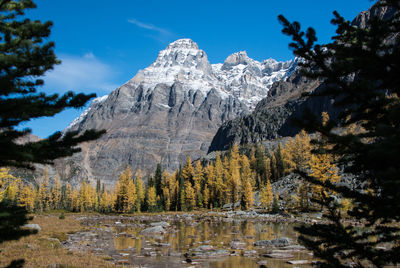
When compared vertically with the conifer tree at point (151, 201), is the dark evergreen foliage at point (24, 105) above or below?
above

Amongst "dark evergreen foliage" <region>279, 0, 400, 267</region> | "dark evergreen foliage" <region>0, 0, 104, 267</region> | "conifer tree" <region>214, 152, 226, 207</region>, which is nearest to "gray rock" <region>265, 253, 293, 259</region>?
"dark evergreen foliage" <region>279, 0, 400, 267</region>

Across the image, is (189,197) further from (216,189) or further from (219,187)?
(219,187)

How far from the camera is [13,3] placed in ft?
17.4

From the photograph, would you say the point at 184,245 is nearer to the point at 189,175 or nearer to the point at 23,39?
the point at 23,39

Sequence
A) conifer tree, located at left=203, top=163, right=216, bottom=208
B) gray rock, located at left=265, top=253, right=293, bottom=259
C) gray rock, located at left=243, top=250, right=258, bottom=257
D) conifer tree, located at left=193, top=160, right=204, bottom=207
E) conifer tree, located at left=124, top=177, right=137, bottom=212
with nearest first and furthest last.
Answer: gray rock, located at left=265, top=253, right=293, bottom=259, gray rock, located at left=243, top=250, right=258, bottom=257, conifer tree, located at left=203, top=163, right=216, bottom=208, conifer tree, located at left=193, top=160, right=204, bottom=207, conifer tree, located at left=124, top=177, right=137, bottom=212

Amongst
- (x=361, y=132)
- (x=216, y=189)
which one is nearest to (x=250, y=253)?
(x=361, y=132)

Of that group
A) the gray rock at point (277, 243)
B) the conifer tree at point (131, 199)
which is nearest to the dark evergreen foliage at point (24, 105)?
the gray rock at point (277, 243)

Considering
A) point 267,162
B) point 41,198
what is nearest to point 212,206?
point 267,162

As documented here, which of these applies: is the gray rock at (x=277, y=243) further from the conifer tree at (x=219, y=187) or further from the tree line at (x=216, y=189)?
the conifer tree at (x=219, y=187)

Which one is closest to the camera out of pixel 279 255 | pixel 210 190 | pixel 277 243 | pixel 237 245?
pixel 279 255

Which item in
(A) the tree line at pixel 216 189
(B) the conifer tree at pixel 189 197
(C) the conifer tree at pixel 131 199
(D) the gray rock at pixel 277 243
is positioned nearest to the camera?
(D) the gray rock at pixel 277 243

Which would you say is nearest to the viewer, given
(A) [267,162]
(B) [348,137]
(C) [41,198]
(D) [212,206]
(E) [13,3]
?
(B) [348,137]

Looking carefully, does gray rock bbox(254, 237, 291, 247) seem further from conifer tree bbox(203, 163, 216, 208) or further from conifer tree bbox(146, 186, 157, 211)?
conifer tree bbox(146, 186, 157, 211)

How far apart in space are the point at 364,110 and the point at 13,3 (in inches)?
267
